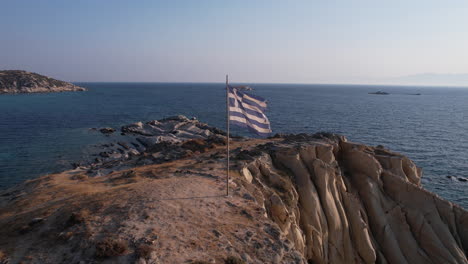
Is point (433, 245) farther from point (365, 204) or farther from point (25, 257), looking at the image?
point (25, 257)

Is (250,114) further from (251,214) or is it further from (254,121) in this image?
(251,214)

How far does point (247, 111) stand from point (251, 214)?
18.2ft

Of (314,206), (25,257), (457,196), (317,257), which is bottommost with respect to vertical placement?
(457,196)

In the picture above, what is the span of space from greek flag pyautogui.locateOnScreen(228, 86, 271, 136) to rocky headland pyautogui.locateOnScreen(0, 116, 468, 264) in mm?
4031

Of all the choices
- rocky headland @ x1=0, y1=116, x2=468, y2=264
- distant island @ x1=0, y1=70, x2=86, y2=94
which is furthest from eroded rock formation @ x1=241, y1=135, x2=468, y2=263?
distant island @ x1=0, y1=70, x2=86, y2=94

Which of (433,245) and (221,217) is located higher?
(221,217)

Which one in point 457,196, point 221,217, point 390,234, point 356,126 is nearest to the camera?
point 221,217

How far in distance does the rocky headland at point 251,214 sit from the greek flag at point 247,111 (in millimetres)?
4031

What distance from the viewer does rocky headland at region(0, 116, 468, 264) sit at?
457 inches

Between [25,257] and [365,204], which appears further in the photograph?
[365,204]

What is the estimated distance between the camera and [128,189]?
1730 cm

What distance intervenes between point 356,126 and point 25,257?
73.2 metres

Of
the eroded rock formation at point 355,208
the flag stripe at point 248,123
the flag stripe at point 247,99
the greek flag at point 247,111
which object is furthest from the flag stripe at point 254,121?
the eroded rock formation at point 355,208

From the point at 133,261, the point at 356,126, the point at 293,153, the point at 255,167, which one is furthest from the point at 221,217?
the point at 356,126
